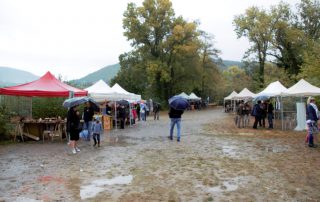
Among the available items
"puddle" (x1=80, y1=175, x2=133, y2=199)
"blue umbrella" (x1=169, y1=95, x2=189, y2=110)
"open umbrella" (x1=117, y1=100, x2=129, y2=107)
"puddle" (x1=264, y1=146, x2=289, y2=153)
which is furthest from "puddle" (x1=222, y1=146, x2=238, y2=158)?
"open umbrella" (x1=117, y1=100, x2=129, y2=107)

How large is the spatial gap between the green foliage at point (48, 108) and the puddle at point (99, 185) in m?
12.2

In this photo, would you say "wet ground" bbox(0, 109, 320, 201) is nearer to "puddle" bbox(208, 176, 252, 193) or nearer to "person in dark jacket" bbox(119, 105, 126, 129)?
"puddle" bbox(208, 176, 252, 193)

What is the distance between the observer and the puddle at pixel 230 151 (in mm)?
10680

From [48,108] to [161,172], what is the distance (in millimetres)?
12527

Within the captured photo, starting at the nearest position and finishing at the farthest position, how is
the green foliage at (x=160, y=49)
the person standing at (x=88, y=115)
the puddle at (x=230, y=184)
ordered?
the puddle at (x=230, y=184), the person standing at (x=88, y=115), the green foliage at (x=160, y=49)

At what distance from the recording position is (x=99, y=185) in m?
6.78

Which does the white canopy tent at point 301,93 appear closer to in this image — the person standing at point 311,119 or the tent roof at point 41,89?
the person standing at point 311,119

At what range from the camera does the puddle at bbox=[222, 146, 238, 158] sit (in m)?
10.7

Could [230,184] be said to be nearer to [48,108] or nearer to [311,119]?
[311,119]

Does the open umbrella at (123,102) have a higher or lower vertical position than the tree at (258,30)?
lower

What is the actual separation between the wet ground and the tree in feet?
97.2

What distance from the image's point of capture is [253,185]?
6.74 meters

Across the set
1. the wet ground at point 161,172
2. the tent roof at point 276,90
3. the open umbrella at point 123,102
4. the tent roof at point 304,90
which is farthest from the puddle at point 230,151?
the open umbrella at point 123,102

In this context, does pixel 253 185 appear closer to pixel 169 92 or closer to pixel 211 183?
pixel 211 183
